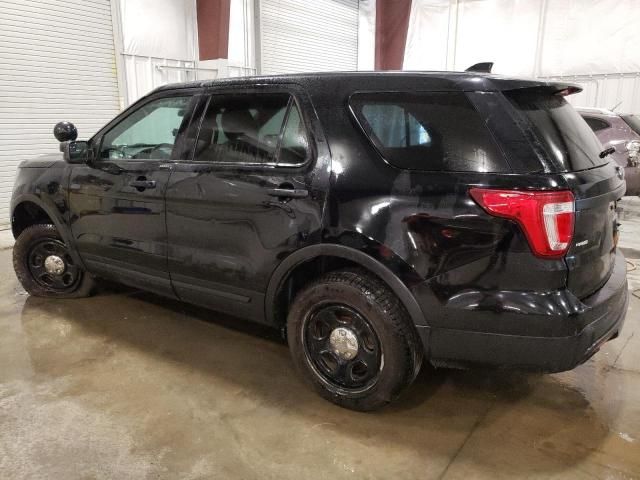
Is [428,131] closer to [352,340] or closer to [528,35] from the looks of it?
[352,340]

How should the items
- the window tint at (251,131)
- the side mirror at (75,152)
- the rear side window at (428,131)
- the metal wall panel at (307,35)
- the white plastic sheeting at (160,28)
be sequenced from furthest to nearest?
the metal wall panel at (307,35), the white plastic sheeting at (160,28), the side mirror at (75,152), the window tint at (251,131), the rear side window at (428,131)

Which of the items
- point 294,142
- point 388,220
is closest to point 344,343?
point 388,220

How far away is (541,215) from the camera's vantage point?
1886 millimetres

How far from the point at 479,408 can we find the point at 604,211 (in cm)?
114

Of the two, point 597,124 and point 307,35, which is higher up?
point 307,35

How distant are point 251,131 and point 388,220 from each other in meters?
1.04

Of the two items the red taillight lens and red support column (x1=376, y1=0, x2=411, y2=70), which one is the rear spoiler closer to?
the red taillight lens

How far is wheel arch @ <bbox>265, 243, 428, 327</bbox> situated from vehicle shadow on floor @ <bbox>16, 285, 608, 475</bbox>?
0.47m

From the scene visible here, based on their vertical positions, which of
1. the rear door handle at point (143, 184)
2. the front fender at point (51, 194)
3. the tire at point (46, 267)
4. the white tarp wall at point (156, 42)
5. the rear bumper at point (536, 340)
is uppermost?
the white tarp wall at point (156, 42)

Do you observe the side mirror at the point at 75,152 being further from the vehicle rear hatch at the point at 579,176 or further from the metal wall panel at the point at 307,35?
the metal wall panel at the point at 307,35

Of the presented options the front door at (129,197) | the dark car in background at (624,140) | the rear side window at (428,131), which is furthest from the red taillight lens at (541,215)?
the dark car in background at (624,140)

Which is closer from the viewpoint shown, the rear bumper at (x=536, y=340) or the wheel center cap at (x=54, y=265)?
the rear bumper at (x=536, y=340)

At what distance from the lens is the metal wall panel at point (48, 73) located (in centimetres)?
671

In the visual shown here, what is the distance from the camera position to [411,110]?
7.22 feet
